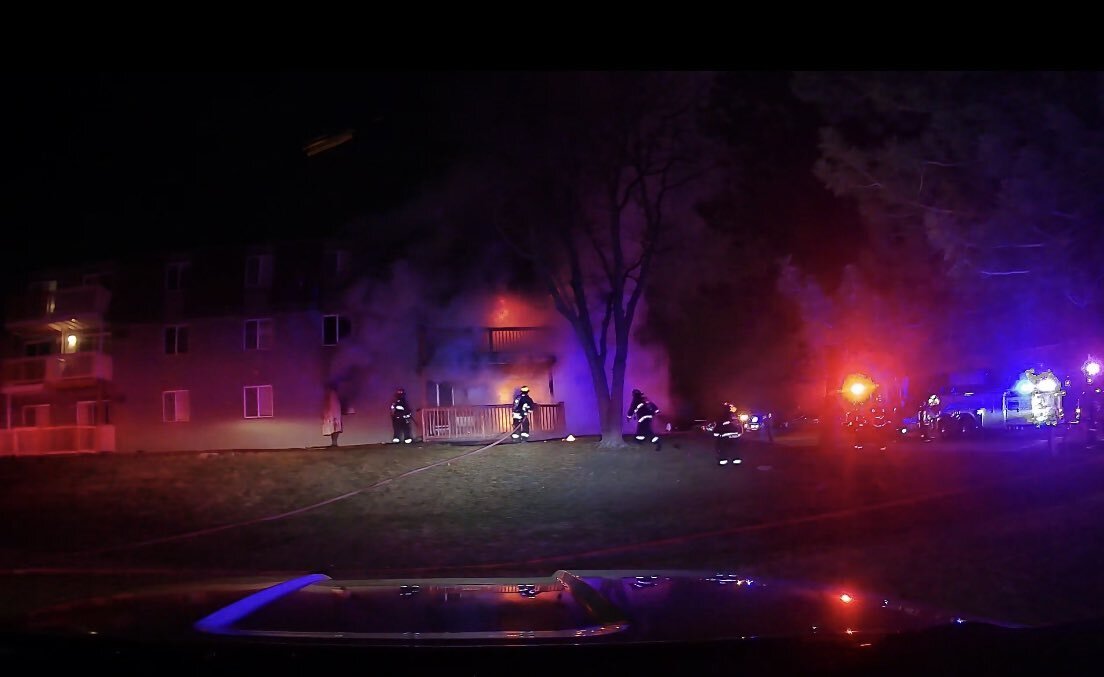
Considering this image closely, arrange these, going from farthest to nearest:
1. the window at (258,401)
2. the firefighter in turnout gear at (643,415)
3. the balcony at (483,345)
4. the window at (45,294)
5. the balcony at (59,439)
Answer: the window at (45,294) < the balcony at (59,439) < the window at (258,401) < the balcony at (483,345) < the firefighter in turnout gear at (643,415)

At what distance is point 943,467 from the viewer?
1716 cm

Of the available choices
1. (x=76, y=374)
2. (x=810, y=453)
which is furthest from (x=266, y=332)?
(x=810, y=453)

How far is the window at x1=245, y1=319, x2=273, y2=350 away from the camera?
3023cm

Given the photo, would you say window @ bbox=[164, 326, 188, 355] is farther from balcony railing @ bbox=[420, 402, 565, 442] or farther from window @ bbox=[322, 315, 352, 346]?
balcony railing @ bbox=[420, 402, 565, 442]

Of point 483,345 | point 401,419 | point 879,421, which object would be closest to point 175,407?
point 401,419

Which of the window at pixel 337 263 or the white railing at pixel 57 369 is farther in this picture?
the white railing at pixel 57 369

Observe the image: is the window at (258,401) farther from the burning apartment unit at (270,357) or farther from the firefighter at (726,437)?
the firefighter at (726,437)

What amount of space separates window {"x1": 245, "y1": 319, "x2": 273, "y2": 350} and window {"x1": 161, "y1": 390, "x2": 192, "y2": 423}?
270 centimetres

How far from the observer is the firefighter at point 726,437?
18672mm

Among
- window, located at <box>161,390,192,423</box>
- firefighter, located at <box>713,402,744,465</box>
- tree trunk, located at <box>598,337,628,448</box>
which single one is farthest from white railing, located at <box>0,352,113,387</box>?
firefighter, located at <box>713,402,744,465</box>

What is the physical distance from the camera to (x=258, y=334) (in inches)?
1194

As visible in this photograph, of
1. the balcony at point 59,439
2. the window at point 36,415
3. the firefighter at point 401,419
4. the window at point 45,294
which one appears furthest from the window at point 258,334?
the window at point 36,415

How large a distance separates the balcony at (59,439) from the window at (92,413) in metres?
0.39

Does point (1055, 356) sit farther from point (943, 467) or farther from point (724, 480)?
point (724, 480)
